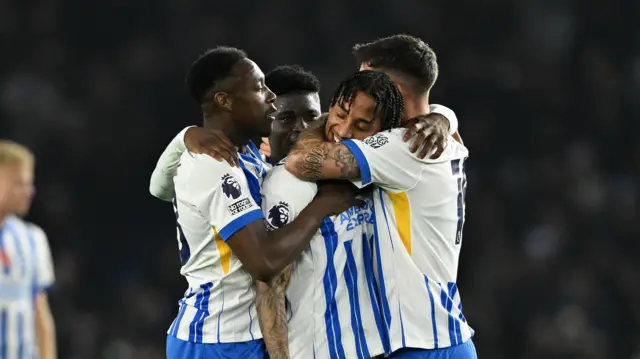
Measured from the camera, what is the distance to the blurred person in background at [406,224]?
334 cm

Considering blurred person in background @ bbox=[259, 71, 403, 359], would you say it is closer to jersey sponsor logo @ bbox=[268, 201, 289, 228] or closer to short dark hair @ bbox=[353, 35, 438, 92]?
jersey sponsor logo @ bbox=[268, 201, 289, 228]

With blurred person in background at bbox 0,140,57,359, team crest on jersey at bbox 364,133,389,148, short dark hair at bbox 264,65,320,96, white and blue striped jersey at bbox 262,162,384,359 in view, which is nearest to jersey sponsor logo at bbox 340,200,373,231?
white and blue striped jersey at bbox 262,162,384,359

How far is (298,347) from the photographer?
3363mm

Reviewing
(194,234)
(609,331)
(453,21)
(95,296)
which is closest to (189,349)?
(194,234)

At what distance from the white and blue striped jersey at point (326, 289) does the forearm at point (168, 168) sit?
0.43 m

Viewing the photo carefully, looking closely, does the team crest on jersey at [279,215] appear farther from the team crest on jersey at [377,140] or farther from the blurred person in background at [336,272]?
the team crest on jersey at [377,140]

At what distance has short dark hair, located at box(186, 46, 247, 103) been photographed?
3.63m

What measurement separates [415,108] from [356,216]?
55cm

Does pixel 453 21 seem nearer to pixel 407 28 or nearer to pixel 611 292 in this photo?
pixel 407 28

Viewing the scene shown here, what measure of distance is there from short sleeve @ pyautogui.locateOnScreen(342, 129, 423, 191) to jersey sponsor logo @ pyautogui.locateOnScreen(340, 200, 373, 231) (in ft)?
0.35

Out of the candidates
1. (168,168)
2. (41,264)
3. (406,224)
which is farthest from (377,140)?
(41,264)

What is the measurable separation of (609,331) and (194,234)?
5.53 m

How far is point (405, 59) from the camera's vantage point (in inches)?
147

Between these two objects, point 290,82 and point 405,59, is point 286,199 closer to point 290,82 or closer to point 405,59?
point 405,59
